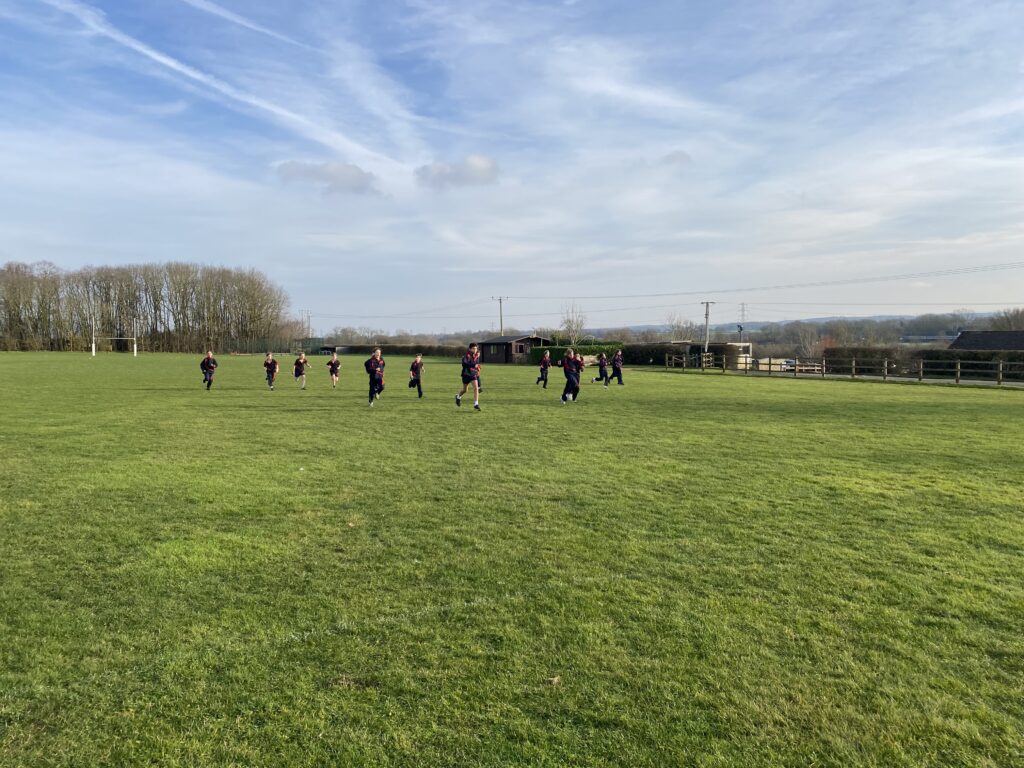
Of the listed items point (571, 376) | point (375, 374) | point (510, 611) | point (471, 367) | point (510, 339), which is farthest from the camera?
point (510, 339)

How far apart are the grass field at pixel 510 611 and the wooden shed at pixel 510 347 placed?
59345mm

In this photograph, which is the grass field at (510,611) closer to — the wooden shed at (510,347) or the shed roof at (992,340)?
the shed roof at (992,340)

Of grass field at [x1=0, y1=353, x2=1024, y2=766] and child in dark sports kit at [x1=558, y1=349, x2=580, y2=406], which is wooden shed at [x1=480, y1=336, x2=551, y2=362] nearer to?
child in dark sports kit at [x1=558, y1=349, x2=580, y2=406]

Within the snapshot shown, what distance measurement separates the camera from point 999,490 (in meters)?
7.73

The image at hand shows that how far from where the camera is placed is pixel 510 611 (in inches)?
167

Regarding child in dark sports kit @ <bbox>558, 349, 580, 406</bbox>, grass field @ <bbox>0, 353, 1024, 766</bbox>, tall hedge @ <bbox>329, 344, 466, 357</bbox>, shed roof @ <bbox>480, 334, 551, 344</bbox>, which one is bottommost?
grass field @ <bbox>0, 353, 1024, 766</bbox>

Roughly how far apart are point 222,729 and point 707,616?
3.01 meters

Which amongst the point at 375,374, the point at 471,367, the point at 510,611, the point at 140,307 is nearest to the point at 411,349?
the point at 140,307

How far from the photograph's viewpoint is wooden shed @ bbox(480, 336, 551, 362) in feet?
226

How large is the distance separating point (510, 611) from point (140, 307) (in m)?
114

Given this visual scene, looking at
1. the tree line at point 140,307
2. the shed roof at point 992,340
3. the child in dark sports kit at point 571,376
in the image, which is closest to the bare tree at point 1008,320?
the shed roof at point 992,340

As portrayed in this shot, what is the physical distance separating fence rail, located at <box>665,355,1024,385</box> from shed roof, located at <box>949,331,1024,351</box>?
1239 cm

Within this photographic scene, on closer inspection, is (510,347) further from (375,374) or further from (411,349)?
(375,374)

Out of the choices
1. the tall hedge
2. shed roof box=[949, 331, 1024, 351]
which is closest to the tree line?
the tall hedge
